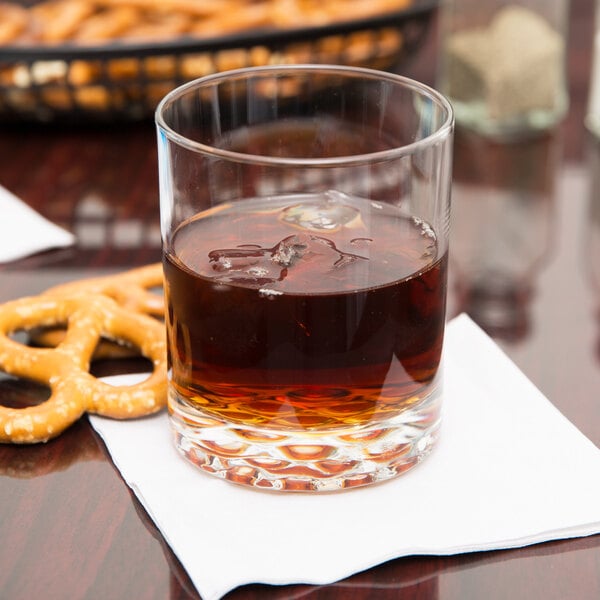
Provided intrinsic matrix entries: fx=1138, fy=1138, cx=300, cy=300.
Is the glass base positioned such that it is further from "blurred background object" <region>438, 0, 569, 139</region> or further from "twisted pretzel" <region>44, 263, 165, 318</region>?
"blurred background object" <region>438, 0, 569, 139</region>

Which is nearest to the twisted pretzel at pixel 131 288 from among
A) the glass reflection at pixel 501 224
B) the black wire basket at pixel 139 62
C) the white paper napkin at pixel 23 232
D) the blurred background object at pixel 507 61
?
the white paper napkin at pixel 23 232

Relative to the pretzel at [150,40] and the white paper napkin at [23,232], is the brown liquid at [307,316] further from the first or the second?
the pretzel at [150,40]

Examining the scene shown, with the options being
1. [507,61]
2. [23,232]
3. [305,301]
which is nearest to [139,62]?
[23,232]

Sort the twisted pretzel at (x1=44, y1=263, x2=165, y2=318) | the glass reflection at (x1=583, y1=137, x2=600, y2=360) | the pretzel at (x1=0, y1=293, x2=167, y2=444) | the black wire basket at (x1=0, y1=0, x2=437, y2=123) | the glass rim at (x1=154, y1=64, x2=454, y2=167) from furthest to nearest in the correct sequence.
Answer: the black wire basket at (x1=0, y1=0, x2=437, y2=123) → the glass reflection at (x1=583, y1=137, x2=600, y2=360) → the twisted pretzel at (x1=44, y1=263, x2=165, y2=318) → the pretzel at (x1=0, y1=293, x2=167, y2=444) → the glass rim at (x1=154, y1=64, x2=454, y2=167)

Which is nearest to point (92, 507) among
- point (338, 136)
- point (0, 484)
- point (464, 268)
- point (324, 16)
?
point (0, 484)

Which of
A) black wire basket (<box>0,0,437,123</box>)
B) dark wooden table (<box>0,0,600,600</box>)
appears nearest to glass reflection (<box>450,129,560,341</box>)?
dark wooden table (<box>0,0,600,600</box>)
